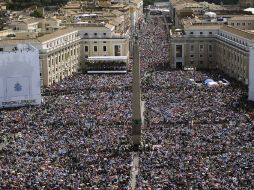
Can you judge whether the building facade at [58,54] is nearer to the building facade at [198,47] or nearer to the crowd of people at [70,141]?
the crowd of people at [70,141]

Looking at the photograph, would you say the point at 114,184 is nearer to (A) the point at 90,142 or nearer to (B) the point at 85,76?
(A) the point at 90,142

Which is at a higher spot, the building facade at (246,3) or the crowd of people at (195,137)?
the building facade at (246,3)

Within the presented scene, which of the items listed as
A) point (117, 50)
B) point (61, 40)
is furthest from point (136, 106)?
point (117, 50)

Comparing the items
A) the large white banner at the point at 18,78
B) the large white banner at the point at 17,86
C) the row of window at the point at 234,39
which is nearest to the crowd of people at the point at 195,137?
the row of window at the point at 234,39

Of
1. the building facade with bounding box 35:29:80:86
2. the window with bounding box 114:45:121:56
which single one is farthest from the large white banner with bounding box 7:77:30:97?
the window with bounding box 114:45:121:56

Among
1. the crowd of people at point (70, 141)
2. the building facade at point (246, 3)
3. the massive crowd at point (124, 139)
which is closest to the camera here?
the massive crowd at point (124, 139)

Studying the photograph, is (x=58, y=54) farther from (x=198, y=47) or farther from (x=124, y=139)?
(x=124, y=139)
